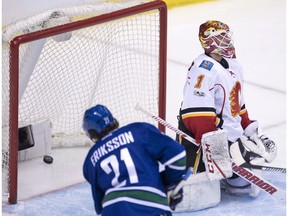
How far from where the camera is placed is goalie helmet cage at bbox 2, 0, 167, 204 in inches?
174

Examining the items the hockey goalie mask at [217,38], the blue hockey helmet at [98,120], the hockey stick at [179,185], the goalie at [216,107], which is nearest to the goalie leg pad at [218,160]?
the goalie at [216,107]

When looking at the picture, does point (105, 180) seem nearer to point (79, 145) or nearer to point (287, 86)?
point (79, 145)

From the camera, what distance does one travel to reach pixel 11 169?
4.39 meters

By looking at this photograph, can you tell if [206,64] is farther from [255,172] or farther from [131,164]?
[131,164]

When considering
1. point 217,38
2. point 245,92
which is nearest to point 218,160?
point 217,38

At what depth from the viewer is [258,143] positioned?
4.57m

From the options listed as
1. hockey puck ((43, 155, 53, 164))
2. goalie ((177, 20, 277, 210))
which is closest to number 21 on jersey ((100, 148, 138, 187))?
goalie ((177, 20, 277, 210))

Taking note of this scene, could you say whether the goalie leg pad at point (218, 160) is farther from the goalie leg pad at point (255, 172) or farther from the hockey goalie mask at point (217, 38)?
the hockey goalie mask at point (217, 38)

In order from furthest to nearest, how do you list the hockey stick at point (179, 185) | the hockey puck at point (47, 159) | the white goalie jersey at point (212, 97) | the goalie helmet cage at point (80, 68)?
the hockey puck at point (47, 159), the goalie helmet cage at point (80, 68), the white goalie jersey at point (212, 97), the hockey stick at point (179, 185)

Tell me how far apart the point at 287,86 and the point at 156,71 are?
3.84 feet

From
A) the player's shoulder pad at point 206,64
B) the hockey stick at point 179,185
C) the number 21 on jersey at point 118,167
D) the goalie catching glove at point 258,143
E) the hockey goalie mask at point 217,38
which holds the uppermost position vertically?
the hockey goalie mask at point 217,38

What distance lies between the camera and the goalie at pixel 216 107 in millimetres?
4289

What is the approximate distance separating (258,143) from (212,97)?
0.38 m

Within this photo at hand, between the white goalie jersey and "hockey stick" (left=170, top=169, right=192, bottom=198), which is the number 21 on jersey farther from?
the white goalie jersey
